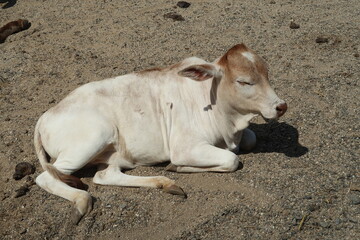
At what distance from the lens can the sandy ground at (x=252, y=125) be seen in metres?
5.20

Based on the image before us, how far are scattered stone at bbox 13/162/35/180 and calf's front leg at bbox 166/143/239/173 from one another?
5.36 ft

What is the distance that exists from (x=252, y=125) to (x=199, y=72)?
1519 millimetres

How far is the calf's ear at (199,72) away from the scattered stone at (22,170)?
6.70ft

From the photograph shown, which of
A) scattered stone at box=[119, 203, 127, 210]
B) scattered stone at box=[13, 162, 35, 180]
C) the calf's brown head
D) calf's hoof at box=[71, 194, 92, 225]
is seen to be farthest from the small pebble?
scattered stone at box=[13, 162, 35, 180]

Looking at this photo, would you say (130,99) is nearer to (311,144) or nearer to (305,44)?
(311,144)

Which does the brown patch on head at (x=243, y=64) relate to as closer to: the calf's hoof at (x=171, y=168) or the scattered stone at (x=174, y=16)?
the calf's hoof at (x=171, y=168)

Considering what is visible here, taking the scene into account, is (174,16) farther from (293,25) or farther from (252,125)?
(252,125)

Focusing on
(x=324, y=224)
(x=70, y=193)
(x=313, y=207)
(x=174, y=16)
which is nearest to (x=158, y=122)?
(x=70, y=193)

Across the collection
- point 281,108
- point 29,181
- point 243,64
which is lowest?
point 29,181

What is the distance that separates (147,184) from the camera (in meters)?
5.72

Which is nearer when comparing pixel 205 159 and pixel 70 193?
pixel 70 193

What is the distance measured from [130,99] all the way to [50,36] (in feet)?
13.2

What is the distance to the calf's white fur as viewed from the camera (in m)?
5.63

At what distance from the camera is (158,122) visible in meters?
6.03
